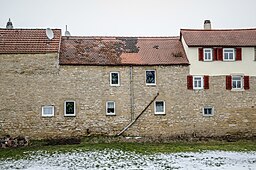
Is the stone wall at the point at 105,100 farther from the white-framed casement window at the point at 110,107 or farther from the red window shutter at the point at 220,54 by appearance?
the red window shutter at the point at 220,54

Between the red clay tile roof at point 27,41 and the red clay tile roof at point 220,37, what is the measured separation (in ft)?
37.3

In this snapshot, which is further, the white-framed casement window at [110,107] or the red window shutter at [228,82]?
the red window shutter at [228,82]

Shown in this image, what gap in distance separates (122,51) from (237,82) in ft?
33.7

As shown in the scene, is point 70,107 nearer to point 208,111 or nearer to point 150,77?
point 150,77

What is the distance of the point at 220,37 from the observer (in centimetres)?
3319

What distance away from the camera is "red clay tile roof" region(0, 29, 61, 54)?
3036cm

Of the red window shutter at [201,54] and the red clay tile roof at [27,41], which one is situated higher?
the red clay tile roof at [27,41]

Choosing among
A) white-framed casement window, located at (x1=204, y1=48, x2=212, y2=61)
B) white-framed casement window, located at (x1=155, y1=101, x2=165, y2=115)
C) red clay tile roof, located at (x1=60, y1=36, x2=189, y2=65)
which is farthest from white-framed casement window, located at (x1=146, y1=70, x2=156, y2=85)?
white-framed casement window, located at (x1=204, y1=48, x2=212, y2=61)

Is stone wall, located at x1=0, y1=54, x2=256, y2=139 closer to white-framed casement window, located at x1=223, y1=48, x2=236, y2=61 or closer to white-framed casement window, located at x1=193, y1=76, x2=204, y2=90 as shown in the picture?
white-framed casement window, located at x1=193, y1=76, x2=204, y2=90

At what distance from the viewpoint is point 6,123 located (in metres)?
29.6

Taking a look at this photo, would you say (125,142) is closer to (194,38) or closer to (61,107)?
(61,107)

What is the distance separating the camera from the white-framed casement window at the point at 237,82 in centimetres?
3183

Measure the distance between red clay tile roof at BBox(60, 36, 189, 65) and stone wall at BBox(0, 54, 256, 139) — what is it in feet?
2.10

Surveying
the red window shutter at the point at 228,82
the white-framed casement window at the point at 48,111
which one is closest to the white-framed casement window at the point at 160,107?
the red window shutter at the point at 228,82
